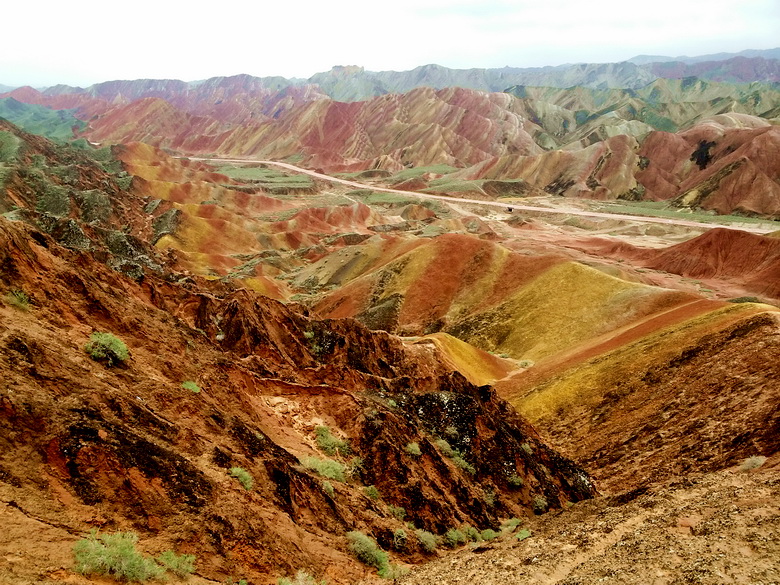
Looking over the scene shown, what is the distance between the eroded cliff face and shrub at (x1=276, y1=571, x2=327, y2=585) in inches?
13.1

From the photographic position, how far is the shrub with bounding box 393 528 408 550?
12766mm

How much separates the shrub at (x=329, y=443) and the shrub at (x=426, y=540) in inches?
127

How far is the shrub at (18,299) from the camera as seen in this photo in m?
12.1

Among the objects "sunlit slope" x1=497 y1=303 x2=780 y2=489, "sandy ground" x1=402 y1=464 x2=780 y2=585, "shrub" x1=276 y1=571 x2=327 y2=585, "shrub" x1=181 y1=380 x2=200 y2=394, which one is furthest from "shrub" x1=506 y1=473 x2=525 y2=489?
"shrub" x1=181 y1=380 x2=200 y2=394

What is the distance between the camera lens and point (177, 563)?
8.20 meters

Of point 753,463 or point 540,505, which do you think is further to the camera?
point 540,505

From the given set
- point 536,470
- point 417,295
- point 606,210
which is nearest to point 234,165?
point 606,210

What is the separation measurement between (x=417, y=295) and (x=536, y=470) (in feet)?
102

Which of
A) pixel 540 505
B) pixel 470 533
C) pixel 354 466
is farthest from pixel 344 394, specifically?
pixel 540 505

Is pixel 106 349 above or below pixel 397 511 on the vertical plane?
above

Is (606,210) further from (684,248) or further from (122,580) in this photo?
(122,580)

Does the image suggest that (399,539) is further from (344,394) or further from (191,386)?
(191,386)

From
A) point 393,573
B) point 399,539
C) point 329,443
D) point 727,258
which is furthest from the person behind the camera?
point 727,258

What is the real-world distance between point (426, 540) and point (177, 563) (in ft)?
23.0
